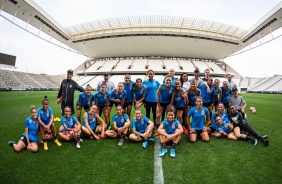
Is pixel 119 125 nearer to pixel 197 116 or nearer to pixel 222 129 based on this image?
pixel 197 116

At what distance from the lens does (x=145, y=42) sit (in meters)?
36.8

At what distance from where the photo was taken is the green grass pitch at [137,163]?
2.98 metres

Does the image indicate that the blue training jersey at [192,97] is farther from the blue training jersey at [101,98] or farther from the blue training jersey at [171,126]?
the blue training jersey at [101,98]

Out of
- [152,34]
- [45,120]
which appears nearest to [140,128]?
[45,120]

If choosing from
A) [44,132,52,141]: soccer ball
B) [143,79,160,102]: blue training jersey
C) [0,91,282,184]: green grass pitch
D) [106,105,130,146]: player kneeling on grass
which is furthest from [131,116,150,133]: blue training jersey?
[44,132,52,141]: soccer ball

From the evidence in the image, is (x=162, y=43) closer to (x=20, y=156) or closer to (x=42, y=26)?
(x=42, y=26)

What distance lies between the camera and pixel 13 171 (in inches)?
126

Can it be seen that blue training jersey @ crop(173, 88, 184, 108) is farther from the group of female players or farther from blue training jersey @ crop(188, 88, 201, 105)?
blue training jersey @ crop(188, 88, 201, 105)

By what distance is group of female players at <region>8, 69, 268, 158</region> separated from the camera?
4531mm

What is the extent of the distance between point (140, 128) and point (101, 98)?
1858 mm

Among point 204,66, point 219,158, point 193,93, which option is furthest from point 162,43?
point 219,158

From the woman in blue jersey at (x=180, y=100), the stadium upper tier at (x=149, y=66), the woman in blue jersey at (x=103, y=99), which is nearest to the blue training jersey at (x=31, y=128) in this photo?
the woman in blue jersey at (x=103, y=99)

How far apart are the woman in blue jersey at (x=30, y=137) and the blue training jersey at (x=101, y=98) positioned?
6.37 ft

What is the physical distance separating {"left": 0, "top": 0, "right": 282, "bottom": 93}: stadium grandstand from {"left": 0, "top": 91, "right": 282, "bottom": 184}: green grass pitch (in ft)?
82.1
